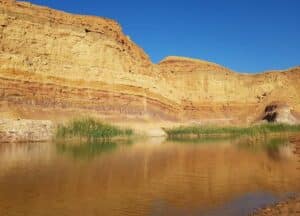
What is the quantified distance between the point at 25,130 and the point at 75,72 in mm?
11727

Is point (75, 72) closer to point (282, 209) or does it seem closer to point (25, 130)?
point (25, 130)

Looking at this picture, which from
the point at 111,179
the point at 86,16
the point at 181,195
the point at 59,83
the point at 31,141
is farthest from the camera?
the point at 86,16

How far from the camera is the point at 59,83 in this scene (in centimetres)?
3766

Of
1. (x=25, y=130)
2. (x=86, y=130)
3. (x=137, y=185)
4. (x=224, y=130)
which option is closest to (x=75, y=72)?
(x=86, y=130)

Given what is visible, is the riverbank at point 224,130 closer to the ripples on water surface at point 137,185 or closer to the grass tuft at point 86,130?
the grass tuft at point 86,130

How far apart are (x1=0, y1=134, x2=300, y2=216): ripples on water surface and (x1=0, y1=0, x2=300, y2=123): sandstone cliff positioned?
55.2 ft

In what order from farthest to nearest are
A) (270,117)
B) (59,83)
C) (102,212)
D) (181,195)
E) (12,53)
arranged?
(270,117) → (59,83) → (12,53) → (181,195) → (102,212)

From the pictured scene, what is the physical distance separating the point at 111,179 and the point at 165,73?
51.3 meters

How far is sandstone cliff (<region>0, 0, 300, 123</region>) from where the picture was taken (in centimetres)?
3469

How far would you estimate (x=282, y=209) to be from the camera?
319 inches

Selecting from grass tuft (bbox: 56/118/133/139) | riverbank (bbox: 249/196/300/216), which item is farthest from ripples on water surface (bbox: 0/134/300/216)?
grass tuft (bbox: 56/118/133/139)

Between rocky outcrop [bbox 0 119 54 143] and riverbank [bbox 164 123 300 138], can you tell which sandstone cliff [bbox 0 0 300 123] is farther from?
riverbank [bbox 164 123 300 138]

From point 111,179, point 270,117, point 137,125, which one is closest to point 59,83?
point 137,125

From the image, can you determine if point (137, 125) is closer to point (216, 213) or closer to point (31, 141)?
point (31, 141)
